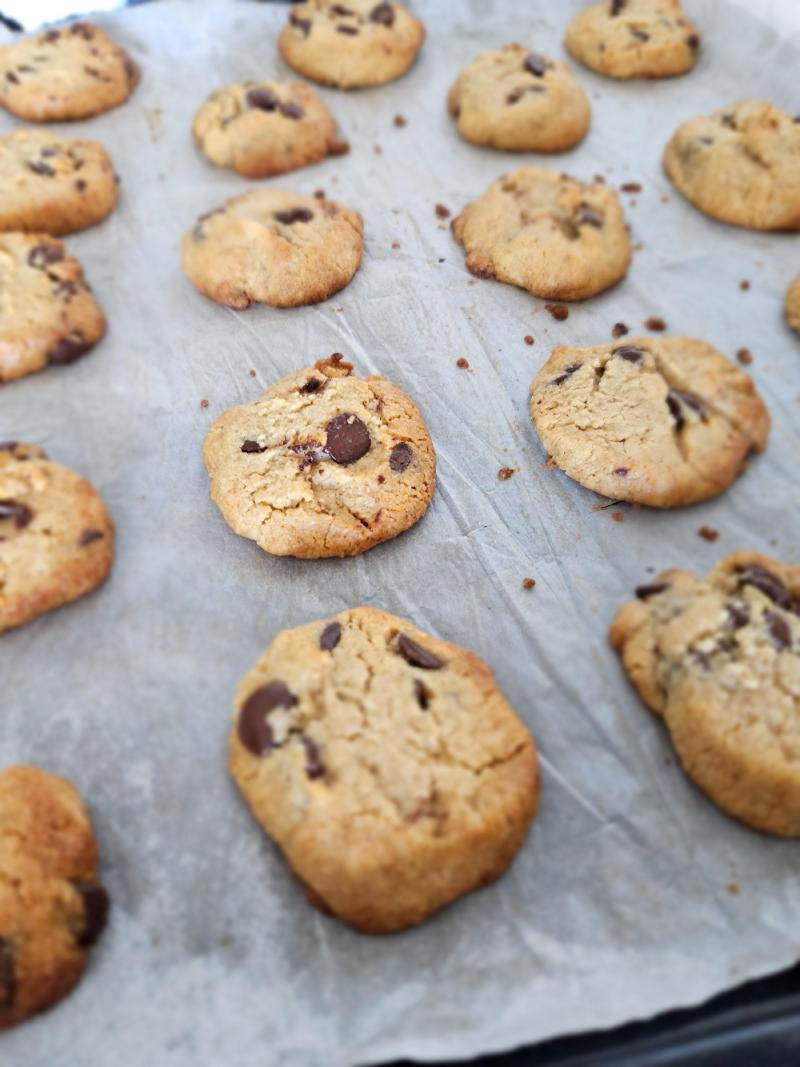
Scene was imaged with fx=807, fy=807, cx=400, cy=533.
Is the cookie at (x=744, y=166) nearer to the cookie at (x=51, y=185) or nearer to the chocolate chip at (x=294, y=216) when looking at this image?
the chocolate chip at (x=294, y=216)

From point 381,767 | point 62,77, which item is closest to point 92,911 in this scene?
point 381,767

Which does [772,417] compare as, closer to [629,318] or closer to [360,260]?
[629,318]

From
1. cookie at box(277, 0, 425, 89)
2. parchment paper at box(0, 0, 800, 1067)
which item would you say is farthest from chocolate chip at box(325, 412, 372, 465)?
cookie at box(277, 0, 425, 89)

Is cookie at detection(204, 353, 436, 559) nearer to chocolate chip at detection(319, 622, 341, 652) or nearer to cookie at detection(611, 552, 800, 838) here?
chocolate chip at detection(319, 622, 341, 652)

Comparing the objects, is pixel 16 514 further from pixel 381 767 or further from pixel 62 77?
pixel 62 77

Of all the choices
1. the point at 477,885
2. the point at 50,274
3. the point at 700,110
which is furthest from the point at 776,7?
the point at 477,885
